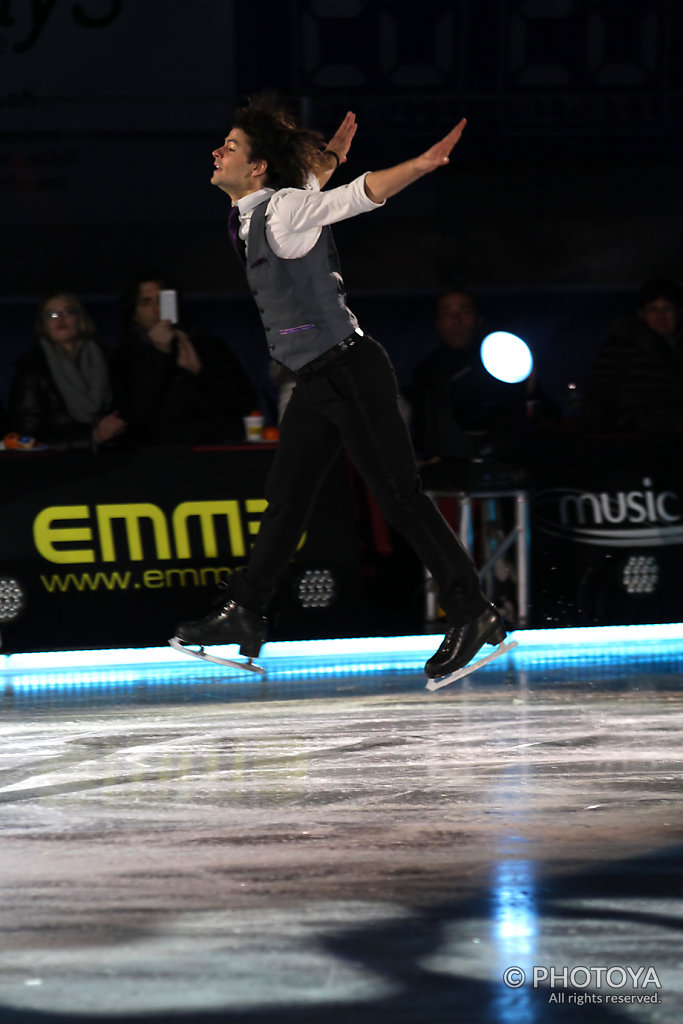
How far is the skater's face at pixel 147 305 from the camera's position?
757cm

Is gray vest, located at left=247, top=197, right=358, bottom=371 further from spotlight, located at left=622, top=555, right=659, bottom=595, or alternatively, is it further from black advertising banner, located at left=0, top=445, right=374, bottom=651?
spotlight, located at left=622, top=555, right=659, bottom=595

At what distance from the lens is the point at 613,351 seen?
26.1 feet

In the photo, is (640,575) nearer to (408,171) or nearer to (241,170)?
(241,170)

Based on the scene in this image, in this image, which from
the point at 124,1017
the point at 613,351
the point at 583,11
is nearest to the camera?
the point at 124,1017

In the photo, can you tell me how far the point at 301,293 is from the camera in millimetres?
4902

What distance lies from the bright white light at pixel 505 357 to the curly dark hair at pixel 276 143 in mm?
2350

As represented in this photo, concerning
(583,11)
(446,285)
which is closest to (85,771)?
(446,285)

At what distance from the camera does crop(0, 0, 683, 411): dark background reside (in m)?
12.9

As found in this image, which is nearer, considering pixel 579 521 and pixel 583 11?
pixel 579 521

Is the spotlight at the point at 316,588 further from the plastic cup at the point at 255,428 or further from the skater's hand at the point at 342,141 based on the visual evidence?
the skater's hand at the point at 342,141

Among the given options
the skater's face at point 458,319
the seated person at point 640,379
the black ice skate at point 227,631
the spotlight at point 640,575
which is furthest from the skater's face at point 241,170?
the spotlight at point 640,575

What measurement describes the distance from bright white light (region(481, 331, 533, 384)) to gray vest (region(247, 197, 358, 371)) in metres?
2.42

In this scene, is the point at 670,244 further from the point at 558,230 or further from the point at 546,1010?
the point at 546,1010

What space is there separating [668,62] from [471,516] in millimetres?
7249
